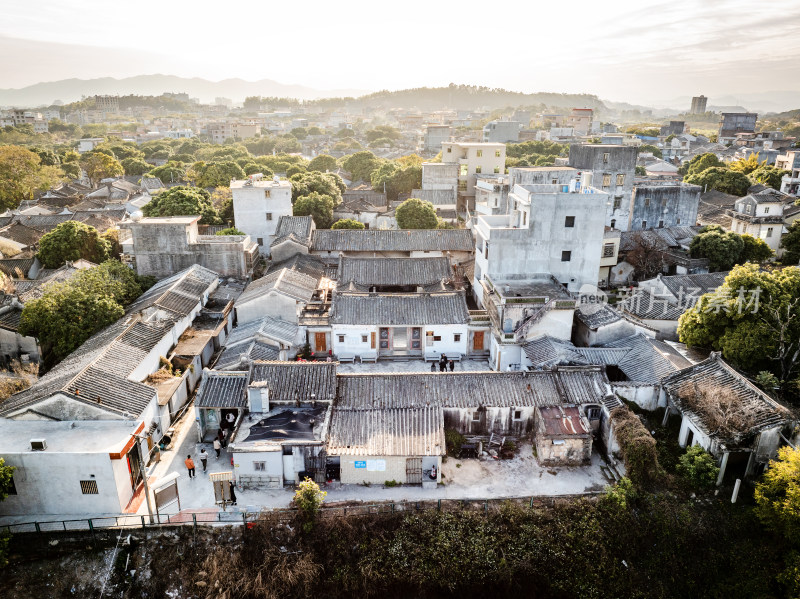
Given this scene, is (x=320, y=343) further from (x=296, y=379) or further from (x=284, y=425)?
(x=284, y=425)

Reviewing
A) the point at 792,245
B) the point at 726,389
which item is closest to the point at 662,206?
the point at 792,245

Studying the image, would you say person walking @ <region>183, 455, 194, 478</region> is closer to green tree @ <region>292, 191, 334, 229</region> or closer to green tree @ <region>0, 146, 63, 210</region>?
green tree @ <region>292, 191, 334, 229</region>

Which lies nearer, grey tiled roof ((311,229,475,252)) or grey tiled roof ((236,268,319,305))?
grey tiled roof ((236,268,319,305))

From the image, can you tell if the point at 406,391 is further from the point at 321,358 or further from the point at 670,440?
the point at 670,440

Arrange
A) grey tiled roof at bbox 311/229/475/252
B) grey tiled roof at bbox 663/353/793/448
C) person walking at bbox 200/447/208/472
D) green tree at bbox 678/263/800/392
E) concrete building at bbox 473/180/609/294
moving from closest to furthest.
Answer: grey tiled roof at bbox 663/353/793/448, person walking at bbox 200/447/208/472, green tree at bbox 678/263/800/392, concrete building at bbox 473/180/609/294, grey tiled roof at bbox 311/229/475/252

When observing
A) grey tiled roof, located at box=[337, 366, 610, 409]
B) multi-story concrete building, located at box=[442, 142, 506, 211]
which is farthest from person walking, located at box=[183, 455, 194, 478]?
multi-story concrete building, located at box=[442, 142, 506, 211]
